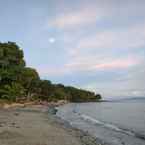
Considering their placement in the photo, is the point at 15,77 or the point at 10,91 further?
the point at 15,77

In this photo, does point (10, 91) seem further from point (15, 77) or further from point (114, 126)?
point (114, 126)

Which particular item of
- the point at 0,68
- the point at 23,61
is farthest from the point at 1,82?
the point at 23,61

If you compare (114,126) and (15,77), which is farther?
(15,77)

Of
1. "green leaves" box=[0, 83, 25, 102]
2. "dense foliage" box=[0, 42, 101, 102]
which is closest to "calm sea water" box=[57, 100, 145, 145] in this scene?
"green leaves" box=[0, 83, 25, 102]

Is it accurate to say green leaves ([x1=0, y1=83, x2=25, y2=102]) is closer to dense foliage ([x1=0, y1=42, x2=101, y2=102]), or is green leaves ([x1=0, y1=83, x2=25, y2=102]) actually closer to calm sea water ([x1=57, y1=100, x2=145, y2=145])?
dense foliage ([x1=0, y1=42, x2=101, y2=102])

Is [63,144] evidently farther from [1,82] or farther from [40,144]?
[1,82]

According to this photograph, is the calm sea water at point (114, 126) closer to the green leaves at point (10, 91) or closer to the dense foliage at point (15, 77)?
the green leaves at point (10, 91)

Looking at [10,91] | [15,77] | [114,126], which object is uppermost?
[15,77]

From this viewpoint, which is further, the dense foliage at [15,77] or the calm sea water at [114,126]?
the dense foliage at [15,77]

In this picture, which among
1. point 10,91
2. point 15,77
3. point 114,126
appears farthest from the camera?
point 15,77

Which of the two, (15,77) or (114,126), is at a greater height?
(15,77)

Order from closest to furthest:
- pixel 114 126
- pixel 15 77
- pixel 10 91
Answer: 1. pixel 114 126
2. pixel 10 91
3. pixel 15 77

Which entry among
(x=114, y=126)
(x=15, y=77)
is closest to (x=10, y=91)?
(x=15, y=77)

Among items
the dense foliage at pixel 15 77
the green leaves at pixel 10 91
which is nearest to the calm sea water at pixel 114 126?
the green leaves at pixel 10 91
